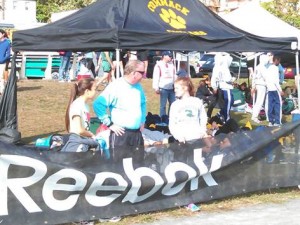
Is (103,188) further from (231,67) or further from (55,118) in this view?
(231,67)

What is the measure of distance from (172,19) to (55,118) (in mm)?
5521

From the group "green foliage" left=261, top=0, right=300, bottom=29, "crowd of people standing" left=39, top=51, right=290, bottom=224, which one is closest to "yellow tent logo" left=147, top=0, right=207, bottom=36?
"crowd of people standing" left=39, top=51, right=290, bottom=224

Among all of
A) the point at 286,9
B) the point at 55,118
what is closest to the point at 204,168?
the point at 55,118

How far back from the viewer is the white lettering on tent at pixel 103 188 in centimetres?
640

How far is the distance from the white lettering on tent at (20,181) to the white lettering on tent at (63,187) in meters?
0.12

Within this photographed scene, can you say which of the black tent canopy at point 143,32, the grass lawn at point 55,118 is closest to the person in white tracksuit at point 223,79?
the grass lawn at point 55,118

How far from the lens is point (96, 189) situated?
6.43 meters

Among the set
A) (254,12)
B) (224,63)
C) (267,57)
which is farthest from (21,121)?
(254,12)

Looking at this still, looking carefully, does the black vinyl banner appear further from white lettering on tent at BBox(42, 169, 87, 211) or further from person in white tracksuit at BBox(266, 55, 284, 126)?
person in white tracksuit at BBox(266, 55, 284, 126)

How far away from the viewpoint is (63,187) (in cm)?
621

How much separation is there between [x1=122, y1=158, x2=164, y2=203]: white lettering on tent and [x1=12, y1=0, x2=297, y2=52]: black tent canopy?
6.51 ft

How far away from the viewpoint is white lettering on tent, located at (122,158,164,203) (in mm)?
6641

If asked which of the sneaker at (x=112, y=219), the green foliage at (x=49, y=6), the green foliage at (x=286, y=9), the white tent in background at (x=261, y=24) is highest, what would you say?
the green foliage at (x=49, y=6)

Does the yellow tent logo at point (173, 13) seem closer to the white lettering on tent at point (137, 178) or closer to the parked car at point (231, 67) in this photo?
the white lettering on tent at point (137, 178)
